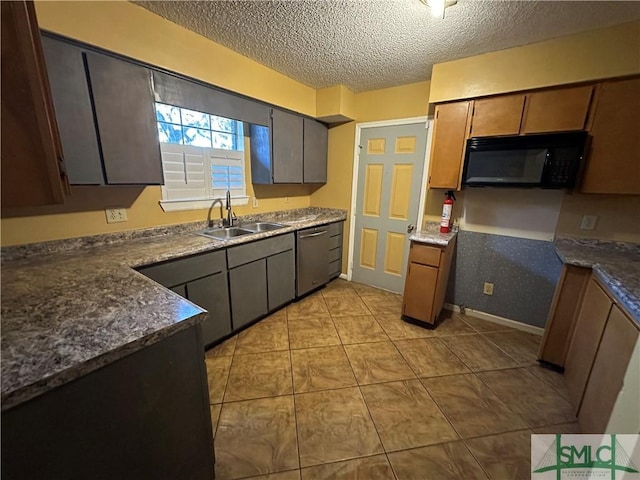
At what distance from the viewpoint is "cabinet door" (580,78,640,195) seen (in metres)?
1.74

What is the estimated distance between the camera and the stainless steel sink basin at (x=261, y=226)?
282 centimetres

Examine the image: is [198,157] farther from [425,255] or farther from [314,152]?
[425,255]

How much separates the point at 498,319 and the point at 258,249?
97.4 inches

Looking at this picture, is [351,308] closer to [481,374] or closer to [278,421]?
[481,374]

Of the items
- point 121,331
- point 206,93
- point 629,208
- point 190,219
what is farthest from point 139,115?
point 629,208

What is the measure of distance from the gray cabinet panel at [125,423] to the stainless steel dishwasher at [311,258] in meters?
1.87

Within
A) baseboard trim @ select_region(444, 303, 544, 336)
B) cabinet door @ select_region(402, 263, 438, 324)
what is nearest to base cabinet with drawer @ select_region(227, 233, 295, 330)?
cabinet door @ select_region(402, 263, 438, 324)

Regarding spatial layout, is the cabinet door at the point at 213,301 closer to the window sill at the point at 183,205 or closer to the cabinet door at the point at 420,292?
the window sill at the point at 183,205

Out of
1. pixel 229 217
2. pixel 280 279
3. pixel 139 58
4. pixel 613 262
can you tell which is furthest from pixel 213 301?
pixel 613 262

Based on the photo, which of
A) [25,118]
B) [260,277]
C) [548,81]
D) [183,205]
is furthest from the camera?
[260,277]

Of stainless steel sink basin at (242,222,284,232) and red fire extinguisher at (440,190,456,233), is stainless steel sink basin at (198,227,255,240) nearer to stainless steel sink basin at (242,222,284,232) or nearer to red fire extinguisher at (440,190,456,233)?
stainless steel sink basin at (242,222,284,232)

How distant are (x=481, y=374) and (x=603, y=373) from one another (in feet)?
2.36

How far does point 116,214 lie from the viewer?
76.2 inches

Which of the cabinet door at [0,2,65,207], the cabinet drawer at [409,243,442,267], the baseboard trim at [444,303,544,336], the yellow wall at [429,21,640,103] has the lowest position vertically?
the baseboard trim at [444,303,544,336]
